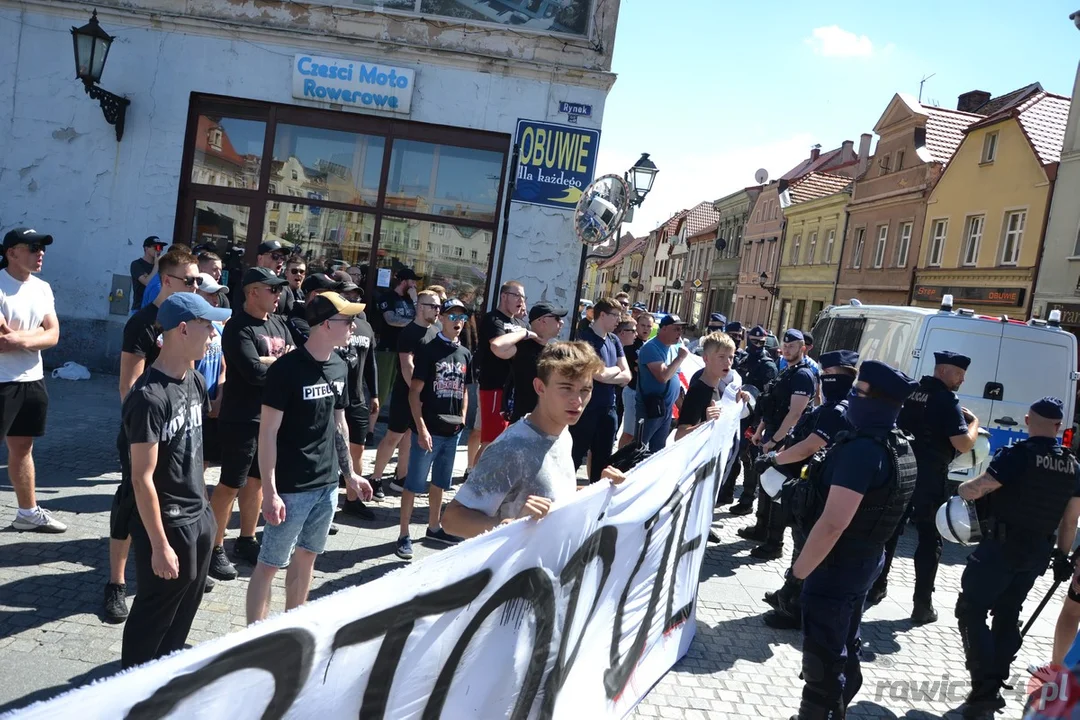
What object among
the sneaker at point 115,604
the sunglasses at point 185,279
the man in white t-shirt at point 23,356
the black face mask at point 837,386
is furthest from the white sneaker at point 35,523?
the black face mask at point 837,386

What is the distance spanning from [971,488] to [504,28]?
28.9 feet

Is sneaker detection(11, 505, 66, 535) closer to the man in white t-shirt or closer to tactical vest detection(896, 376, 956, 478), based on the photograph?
the man in white t-shirt

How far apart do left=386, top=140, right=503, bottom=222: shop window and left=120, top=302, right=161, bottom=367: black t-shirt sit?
6872 millimetres

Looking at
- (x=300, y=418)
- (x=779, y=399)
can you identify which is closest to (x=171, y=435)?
(x=300, y=418)

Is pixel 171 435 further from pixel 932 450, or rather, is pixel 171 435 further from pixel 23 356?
pixel 932 450

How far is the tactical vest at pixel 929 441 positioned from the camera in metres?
5.48

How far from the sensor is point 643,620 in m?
3.76

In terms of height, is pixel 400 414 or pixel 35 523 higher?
pixel 400 414

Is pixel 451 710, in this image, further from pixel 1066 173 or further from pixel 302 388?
pixel 1066 173

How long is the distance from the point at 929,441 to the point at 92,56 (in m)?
10.5

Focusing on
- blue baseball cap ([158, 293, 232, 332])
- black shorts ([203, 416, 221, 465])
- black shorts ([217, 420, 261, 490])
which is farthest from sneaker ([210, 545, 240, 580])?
blue baseball cap ([158, 293, 232, 332])

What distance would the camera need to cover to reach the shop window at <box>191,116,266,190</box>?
36.6 feet

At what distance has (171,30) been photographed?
10.7m

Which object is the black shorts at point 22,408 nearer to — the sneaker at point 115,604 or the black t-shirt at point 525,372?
the sneaker at point 115,604
